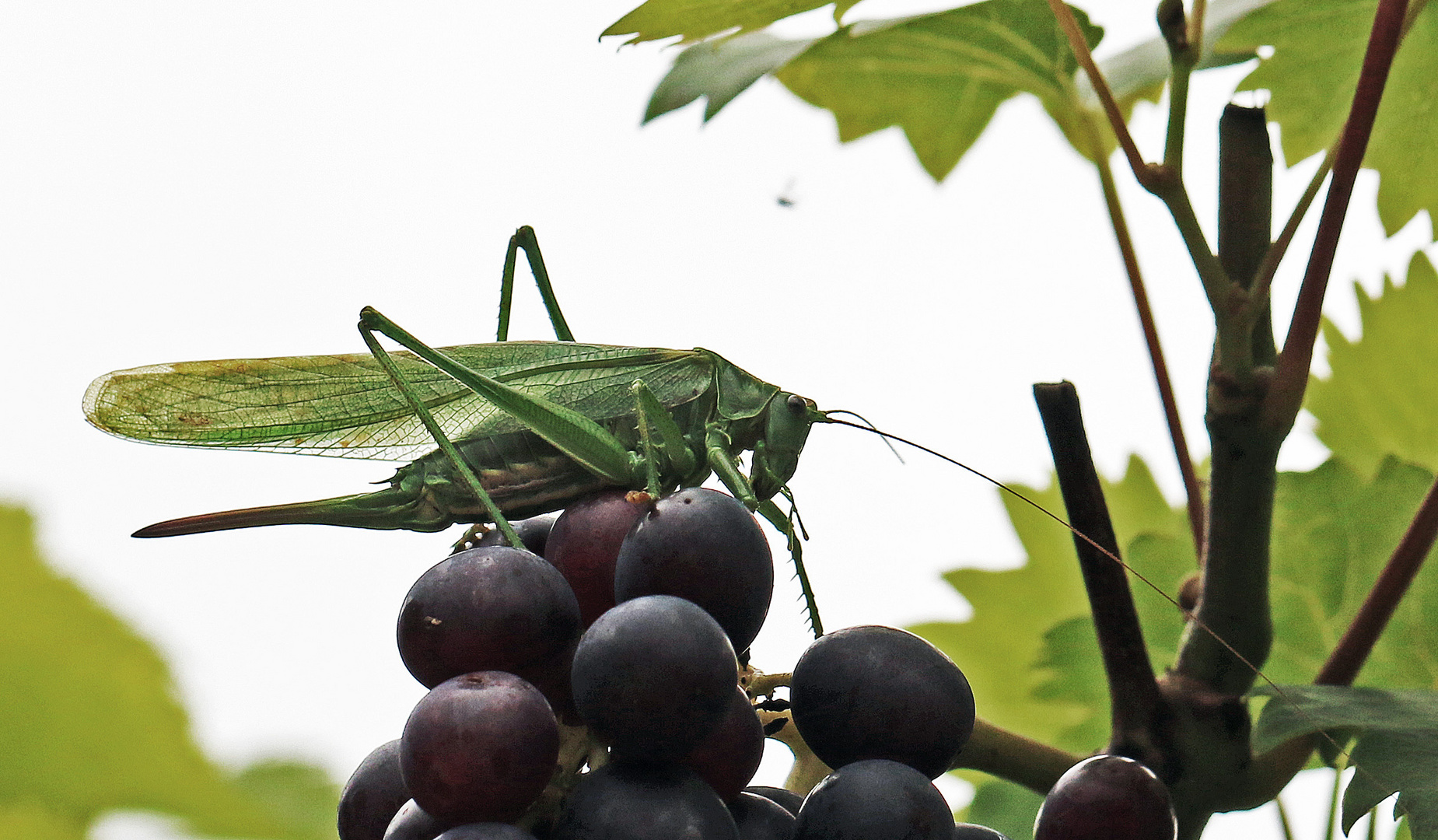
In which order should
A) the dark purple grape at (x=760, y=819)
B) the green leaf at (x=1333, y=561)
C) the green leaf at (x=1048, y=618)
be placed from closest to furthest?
the dark purple grape at (x=760, y=819), the green leaf at (x=1333, y=561), the green leaf at (x=1048, y=618)

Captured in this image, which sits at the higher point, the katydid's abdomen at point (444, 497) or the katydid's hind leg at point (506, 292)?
the katydid's hind leg at point (506, 292)

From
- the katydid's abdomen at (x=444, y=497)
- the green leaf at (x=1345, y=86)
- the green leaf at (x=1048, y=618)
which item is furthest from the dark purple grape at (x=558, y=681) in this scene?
the green leaf at (x=1345, y=86)

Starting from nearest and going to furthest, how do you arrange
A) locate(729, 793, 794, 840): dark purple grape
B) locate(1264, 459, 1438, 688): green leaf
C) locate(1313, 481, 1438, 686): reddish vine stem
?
locate(729, 793, 794, 840): dark purple grape < locate(1313, 481, 1438, 686): reddish vine stem < locate(1264, 459, 1438, 688): green leaf

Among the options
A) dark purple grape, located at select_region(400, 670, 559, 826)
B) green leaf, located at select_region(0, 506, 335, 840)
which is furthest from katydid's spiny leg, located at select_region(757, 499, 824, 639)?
green leaf, located at select_region(0, 506, 335, 840)

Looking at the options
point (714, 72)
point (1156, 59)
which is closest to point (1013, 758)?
point (714, 72)

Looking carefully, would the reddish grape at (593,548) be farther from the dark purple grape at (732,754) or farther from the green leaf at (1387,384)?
Result: the green leaf at (1387,384)

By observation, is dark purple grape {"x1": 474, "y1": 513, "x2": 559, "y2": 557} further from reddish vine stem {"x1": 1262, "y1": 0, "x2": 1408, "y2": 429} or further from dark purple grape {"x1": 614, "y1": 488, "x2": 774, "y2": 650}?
reddish vine stem {"x1": 1262, "y1": 0, "x2": 1408, "y2": 429}

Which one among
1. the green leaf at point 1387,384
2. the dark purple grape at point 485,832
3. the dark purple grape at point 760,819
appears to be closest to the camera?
the dark purple grape at point 485,832
